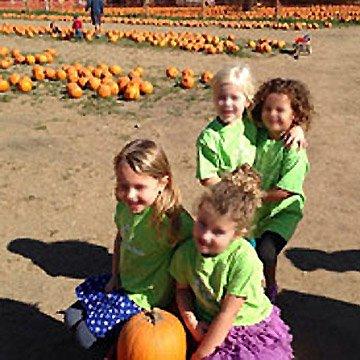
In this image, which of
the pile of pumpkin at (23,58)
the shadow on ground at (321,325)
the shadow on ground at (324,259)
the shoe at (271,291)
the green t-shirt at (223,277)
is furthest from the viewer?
the pile of pumpkin at (23,58)

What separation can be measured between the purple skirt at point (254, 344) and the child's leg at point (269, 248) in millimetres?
714

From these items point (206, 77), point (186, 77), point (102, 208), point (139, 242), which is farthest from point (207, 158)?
point (206, 77)

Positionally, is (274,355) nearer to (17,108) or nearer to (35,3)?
(17,108)

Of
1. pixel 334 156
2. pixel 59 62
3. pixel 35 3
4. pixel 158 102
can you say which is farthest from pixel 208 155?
pixel 35 3

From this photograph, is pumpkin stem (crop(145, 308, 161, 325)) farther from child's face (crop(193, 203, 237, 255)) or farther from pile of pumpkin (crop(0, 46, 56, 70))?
pile of pumpkin (crop(0, 46, 56, 70))

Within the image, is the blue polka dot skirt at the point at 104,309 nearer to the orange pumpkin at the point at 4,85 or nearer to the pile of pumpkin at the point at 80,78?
the pile of pumpkin at the point at 80,78

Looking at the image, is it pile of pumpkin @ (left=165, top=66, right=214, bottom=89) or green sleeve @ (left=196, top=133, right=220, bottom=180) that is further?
pile of pumpkin @ (left=165, top=66, right=214, bottom=89)

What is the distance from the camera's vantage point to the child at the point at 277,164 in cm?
414

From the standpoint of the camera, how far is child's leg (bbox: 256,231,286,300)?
416 centimetres

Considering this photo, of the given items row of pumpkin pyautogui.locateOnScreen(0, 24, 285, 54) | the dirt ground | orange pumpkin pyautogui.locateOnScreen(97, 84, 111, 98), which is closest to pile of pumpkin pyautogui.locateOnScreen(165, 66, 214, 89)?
the dirt ground

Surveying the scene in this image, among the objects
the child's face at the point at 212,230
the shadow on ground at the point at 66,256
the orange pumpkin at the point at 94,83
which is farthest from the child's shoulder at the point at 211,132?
the orange pumpkin at the point at 94,83

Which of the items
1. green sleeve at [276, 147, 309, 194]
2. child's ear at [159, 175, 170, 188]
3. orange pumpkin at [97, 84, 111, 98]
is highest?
child's ear at [159, 175, 170, 188]

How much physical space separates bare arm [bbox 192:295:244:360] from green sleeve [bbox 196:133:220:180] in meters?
1.05

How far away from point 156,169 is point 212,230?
530 mm
